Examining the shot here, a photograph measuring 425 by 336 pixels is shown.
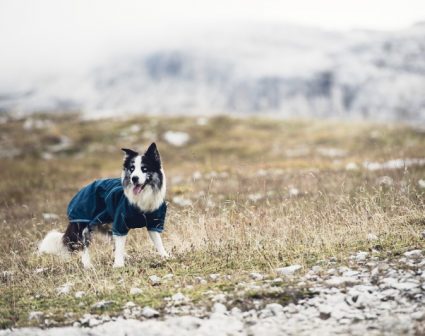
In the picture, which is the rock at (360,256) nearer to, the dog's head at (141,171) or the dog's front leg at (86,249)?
the dog's head at (141,171)

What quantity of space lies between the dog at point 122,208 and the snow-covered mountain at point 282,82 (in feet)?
261

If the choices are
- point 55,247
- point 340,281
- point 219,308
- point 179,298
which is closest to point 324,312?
point 340,281

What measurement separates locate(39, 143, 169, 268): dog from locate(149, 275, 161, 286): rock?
53.5 inches

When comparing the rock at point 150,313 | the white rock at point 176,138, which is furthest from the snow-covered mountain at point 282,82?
the rock at point 150,313

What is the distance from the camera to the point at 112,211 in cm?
955

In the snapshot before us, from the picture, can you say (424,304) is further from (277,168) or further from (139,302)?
(277,168)

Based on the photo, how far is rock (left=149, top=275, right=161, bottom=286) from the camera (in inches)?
301

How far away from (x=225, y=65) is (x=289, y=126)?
11292 cm

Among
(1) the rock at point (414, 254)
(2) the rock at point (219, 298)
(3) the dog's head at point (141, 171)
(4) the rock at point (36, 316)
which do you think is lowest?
(4) the rock at point (36, 316)

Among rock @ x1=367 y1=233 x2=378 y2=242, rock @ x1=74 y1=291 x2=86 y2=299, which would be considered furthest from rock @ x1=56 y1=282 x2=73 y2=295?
rock @ x1=367 y1=233 x2=378 y2=242

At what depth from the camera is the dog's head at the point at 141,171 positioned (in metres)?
8.88

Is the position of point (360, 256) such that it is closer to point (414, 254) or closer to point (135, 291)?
point (414, 254)

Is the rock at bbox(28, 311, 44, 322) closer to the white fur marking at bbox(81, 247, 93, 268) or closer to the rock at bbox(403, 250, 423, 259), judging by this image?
the white fur marking at bbox(81, 247, 93, 268)

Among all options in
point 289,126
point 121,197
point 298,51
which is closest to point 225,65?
point 298,51
